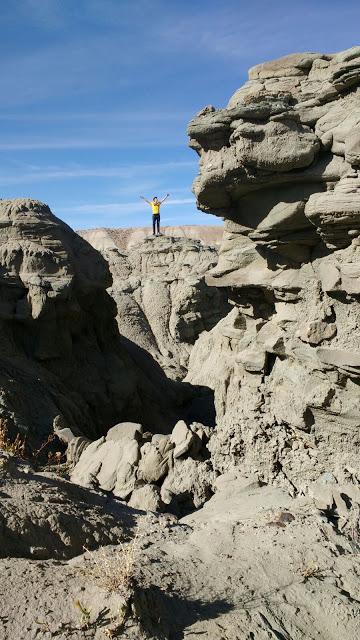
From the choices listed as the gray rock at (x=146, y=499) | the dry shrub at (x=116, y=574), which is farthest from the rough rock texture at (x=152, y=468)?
the dry shrub at (x=116, y=574)

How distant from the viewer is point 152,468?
35.7ft

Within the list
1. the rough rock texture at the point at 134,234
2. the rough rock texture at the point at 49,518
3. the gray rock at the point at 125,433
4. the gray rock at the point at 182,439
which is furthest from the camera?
the rough rock texture at the point at 134,234

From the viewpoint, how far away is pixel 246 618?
17.6 ft

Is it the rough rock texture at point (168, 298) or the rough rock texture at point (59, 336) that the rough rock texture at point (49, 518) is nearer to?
the rough rock texture at point (59, 336)

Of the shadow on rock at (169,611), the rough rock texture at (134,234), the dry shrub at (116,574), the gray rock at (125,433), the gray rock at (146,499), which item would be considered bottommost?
the gray rock at (146,499)

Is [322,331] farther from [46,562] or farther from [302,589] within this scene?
[46,562]

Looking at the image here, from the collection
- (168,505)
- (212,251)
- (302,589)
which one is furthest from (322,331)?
(212,251)

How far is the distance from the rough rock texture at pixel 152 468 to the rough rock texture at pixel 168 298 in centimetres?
1331

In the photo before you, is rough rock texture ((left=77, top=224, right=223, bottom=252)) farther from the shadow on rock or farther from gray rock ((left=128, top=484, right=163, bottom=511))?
the shadow on rock

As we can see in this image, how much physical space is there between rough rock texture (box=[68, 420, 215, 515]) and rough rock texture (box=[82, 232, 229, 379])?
43.7 ft

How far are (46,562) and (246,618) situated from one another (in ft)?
6.31

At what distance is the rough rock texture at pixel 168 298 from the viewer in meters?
27.5

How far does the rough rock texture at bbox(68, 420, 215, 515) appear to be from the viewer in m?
10.0

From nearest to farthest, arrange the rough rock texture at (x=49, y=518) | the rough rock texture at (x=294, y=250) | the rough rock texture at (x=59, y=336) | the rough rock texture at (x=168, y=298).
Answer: the rough rock texture at (x=49, y=518)
the rough rock texture at (x=294, y=250)
the rough rock texture at (x=59, y=336)
the rough rock texture at (x=168, y=298)
